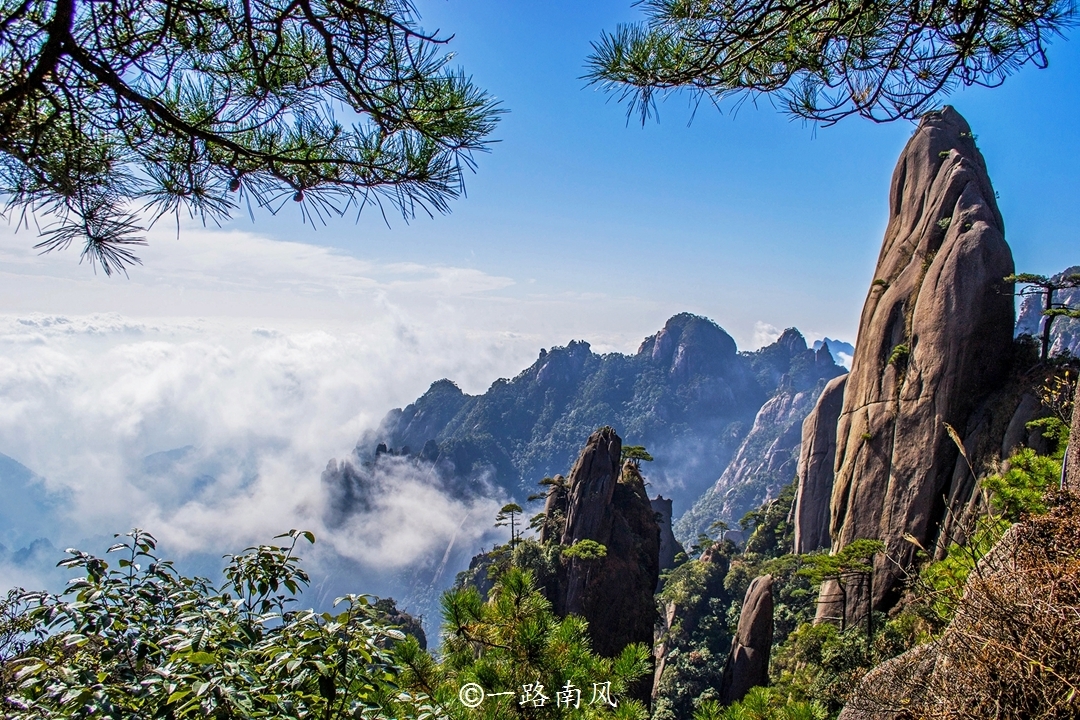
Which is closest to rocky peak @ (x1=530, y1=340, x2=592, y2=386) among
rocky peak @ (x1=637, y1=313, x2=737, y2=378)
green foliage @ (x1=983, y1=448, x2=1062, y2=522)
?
rocky peak @ (x1=637, y1=313, x2=737, y2=378)

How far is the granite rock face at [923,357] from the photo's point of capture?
A: 1298 centimetres

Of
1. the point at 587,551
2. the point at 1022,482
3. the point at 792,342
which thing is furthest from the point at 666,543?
the point at 792,342

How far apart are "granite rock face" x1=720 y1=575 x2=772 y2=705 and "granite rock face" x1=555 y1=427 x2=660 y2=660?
8.16ft

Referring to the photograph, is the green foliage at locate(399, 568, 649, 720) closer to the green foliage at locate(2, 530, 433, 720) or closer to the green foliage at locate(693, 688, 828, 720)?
the green foliage at locate(693, 688, 828, 720)

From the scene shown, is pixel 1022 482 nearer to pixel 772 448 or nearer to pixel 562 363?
pixel 772 448

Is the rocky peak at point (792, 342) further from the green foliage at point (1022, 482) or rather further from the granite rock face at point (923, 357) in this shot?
the green foliage at point (1022, 482)

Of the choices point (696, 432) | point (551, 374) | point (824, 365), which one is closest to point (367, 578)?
point (551, 374)

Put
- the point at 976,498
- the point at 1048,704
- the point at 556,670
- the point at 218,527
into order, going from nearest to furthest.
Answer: the point at 1048,704, the point at 556,670, the point at 976,498, the point at 218,527

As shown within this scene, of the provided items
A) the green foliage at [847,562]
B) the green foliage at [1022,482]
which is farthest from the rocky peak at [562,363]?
the green foliage at [1022,482]

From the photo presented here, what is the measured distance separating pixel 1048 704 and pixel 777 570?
2137cm

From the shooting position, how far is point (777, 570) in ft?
68.7

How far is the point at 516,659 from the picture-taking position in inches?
135

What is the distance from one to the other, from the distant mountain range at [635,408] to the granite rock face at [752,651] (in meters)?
85.4

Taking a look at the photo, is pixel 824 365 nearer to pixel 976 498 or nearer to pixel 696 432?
pixel 696 432
